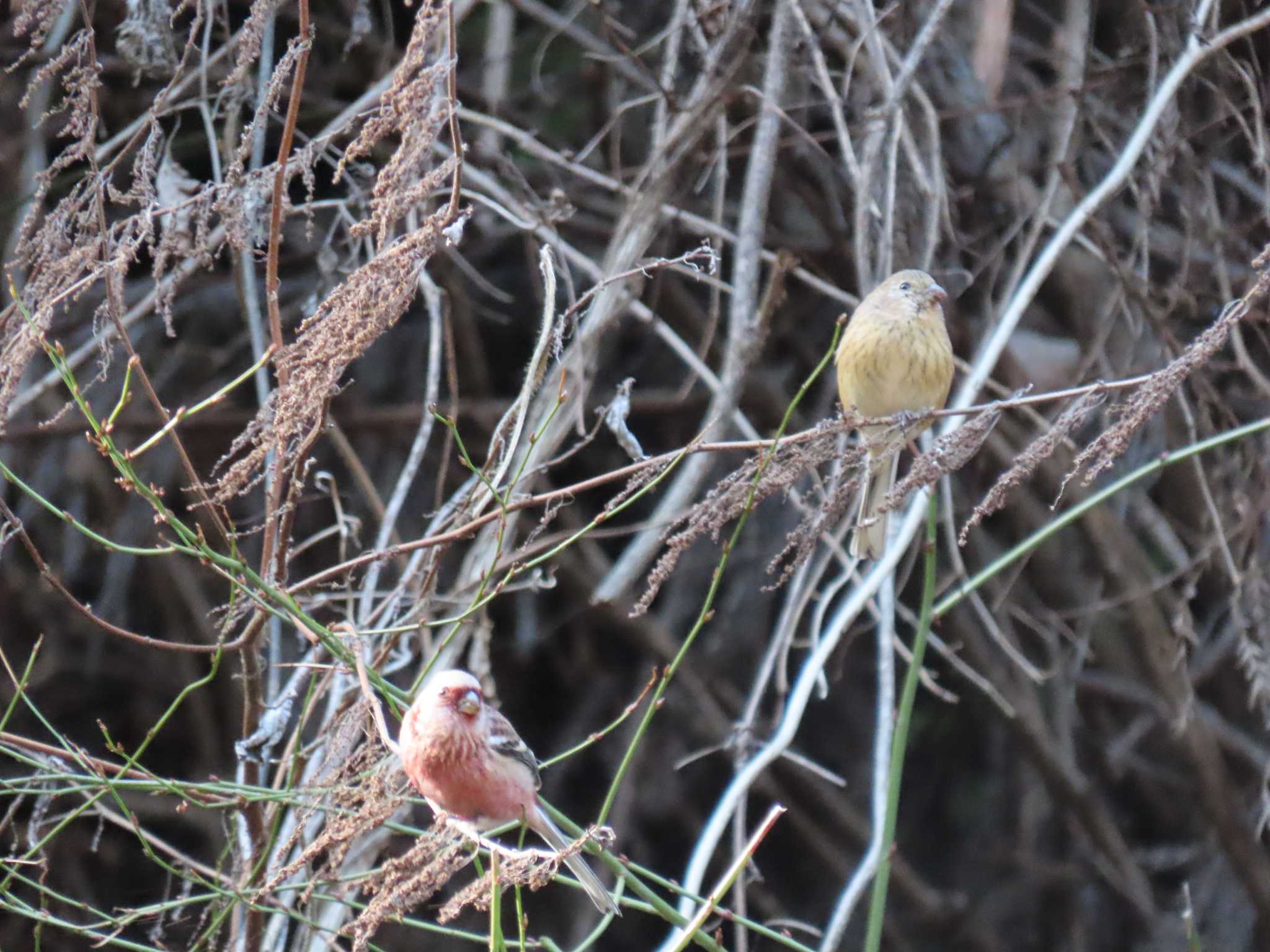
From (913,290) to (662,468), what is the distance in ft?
4.71

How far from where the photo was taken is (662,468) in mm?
2570

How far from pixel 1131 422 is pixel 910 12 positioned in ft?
9.39

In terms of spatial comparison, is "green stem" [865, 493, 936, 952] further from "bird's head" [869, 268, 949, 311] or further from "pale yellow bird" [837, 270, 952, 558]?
"bird's head" [869, 268, 949, 311]

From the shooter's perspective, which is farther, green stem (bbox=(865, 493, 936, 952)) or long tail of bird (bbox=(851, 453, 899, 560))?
long tail of bird (bbox=(851, 453, 899, 560))

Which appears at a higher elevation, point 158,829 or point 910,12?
point 910,12

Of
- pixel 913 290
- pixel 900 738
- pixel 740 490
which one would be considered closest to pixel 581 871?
pixel 900 738

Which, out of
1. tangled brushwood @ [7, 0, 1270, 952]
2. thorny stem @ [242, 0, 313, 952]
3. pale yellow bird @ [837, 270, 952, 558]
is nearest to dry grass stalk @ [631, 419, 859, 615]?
tangled brushwood @ [7, 0, 1270, 952]

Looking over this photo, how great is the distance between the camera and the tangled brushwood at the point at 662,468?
229 cm

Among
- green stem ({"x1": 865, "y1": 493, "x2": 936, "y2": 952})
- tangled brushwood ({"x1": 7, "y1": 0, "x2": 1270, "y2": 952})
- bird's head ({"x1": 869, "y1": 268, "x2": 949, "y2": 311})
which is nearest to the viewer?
tangled brushwood ({"x1": 7, "y1": 0, "x2": 1270, "y2": 952})

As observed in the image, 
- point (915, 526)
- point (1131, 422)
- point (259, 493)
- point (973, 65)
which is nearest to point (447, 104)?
point (1131, 422)

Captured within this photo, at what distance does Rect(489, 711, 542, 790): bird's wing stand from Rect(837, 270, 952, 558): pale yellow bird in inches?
56.3

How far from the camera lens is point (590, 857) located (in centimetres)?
557

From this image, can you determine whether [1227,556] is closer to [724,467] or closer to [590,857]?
[724,467]

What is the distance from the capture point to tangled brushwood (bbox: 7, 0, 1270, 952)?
2295 mm
